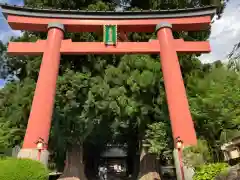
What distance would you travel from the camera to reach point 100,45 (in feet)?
34.2

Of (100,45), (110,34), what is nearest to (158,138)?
(100,45)

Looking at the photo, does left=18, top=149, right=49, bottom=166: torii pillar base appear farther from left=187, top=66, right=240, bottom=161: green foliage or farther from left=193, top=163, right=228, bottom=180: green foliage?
left=187, top=66, right=240, bottom=161: green foliage

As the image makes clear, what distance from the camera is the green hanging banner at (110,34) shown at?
10.4m

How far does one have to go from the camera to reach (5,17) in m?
10.7

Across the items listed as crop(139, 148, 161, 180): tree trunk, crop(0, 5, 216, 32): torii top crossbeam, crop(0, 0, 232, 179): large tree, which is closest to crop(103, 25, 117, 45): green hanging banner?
crop(0, 5, 216, 32): torii top crossbeam

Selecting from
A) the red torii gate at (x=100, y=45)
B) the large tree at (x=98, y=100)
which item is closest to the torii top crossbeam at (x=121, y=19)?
the red torii gate at (x=100, y=45)

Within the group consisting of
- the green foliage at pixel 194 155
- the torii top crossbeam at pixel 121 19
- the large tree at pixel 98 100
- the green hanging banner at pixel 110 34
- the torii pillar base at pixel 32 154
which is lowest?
the green foliage at pixel 194 155

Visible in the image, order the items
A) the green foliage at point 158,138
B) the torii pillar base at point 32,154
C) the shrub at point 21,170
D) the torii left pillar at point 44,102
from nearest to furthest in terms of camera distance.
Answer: the shrub at point 21,170 → the torii pillar base at point 32,154 → the torii left pillar at point 44,102 → the green foliage at point 158,138

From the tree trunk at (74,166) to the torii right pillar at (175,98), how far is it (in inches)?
237

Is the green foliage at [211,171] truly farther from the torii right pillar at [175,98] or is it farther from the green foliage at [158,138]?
the green foliage at [158,138]

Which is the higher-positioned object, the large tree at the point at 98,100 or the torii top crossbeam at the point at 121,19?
the torii top crossbeam at the point at 121,19

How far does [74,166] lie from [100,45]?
20.5 feet

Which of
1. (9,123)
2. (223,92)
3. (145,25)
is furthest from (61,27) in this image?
(223,92)

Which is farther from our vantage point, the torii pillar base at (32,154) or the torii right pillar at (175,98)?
the torii right pillar at (175,98)
